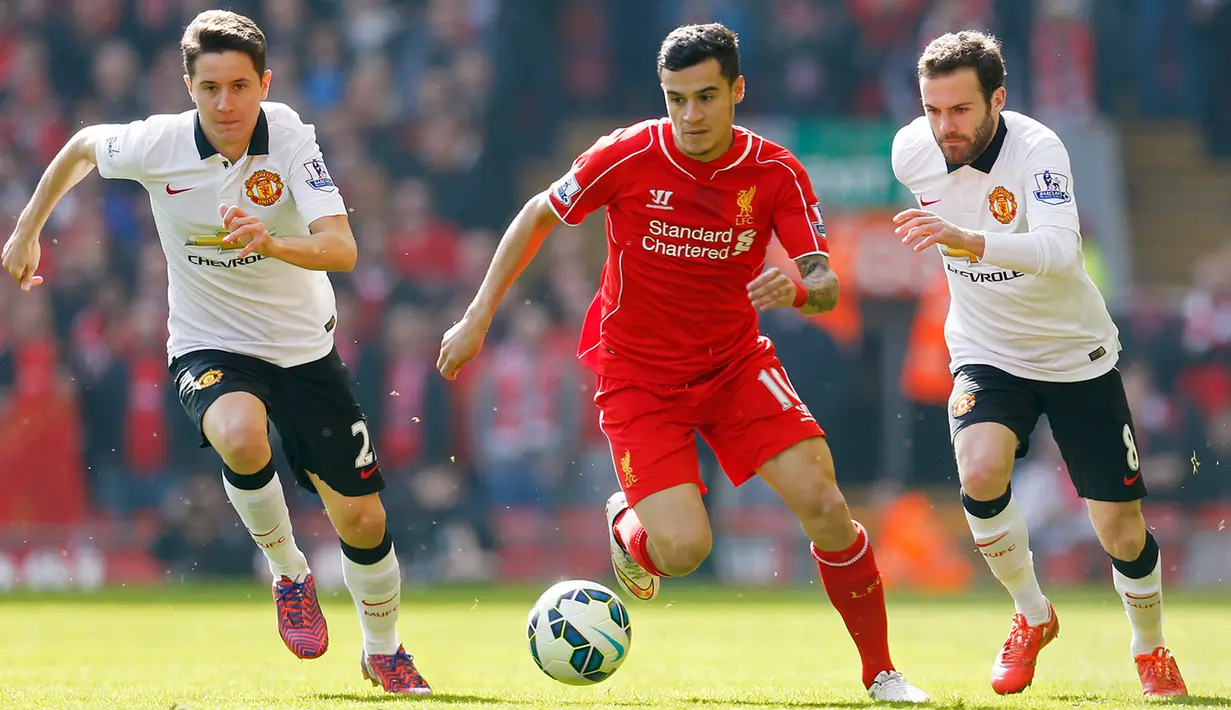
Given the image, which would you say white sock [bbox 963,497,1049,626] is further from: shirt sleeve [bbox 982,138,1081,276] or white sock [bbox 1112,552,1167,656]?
shirt sleeve [bbox 982,138,1081,276]

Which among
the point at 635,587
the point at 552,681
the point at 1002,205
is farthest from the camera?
the point at 552,681

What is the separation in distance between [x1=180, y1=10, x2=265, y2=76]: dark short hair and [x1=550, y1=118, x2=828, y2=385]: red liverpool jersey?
1360 mm

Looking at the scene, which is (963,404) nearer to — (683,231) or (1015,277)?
(1015,277)

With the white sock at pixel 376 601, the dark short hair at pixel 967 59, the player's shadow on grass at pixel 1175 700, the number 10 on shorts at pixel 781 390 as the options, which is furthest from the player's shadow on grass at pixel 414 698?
the dark short hair at pixel 967 59

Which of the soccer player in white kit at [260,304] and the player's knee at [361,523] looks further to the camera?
the player's knee at [361,523]

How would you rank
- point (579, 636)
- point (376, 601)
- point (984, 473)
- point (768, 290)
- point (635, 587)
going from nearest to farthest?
point (768, 290)
point (579, 636)
point (984, 473)
point (376, 601)
point (635, 587)

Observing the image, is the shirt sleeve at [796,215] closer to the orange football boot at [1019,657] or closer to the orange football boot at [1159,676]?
the orange football boot at [1019,657]

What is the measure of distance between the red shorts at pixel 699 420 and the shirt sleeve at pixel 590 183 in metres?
0.78

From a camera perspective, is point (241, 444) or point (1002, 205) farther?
point (1002, 205)

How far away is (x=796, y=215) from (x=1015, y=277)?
1.05m

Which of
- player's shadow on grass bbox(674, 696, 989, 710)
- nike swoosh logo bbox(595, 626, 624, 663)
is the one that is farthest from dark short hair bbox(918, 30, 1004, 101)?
nike swoosh logo bbox(595, 626, 624, 663)

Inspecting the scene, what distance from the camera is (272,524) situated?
7.06 metres

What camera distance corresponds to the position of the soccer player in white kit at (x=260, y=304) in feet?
22.4

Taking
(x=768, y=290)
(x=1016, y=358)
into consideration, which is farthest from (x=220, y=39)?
(x=1016, y=358)
